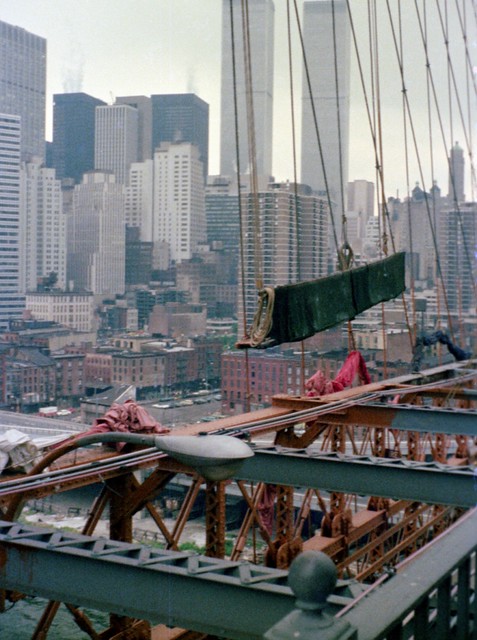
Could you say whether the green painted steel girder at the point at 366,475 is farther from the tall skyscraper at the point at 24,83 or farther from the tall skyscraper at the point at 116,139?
the tall skyscraper at the point at 116,139

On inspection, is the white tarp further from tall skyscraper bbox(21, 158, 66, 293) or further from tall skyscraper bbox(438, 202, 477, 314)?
tall skyscraper bbox(21, 158, 66, 293)

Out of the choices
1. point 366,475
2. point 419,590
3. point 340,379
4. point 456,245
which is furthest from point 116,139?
point 419,590

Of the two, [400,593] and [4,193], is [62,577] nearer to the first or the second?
[400,593]

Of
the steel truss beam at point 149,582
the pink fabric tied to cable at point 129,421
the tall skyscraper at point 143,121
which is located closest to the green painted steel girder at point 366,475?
the pink fabric tied to cable at point 129,421

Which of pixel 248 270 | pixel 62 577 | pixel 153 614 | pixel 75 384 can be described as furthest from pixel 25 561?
pixel 75 384

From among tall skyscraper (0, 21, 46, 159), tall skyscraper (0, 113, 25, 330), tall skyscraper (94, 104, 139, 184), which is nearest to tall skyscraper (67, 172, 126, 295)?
tall skyscraper (0, 21, 46, 159)

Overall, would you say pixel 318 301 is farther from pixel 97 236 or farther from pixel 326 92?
pixel 97 236
